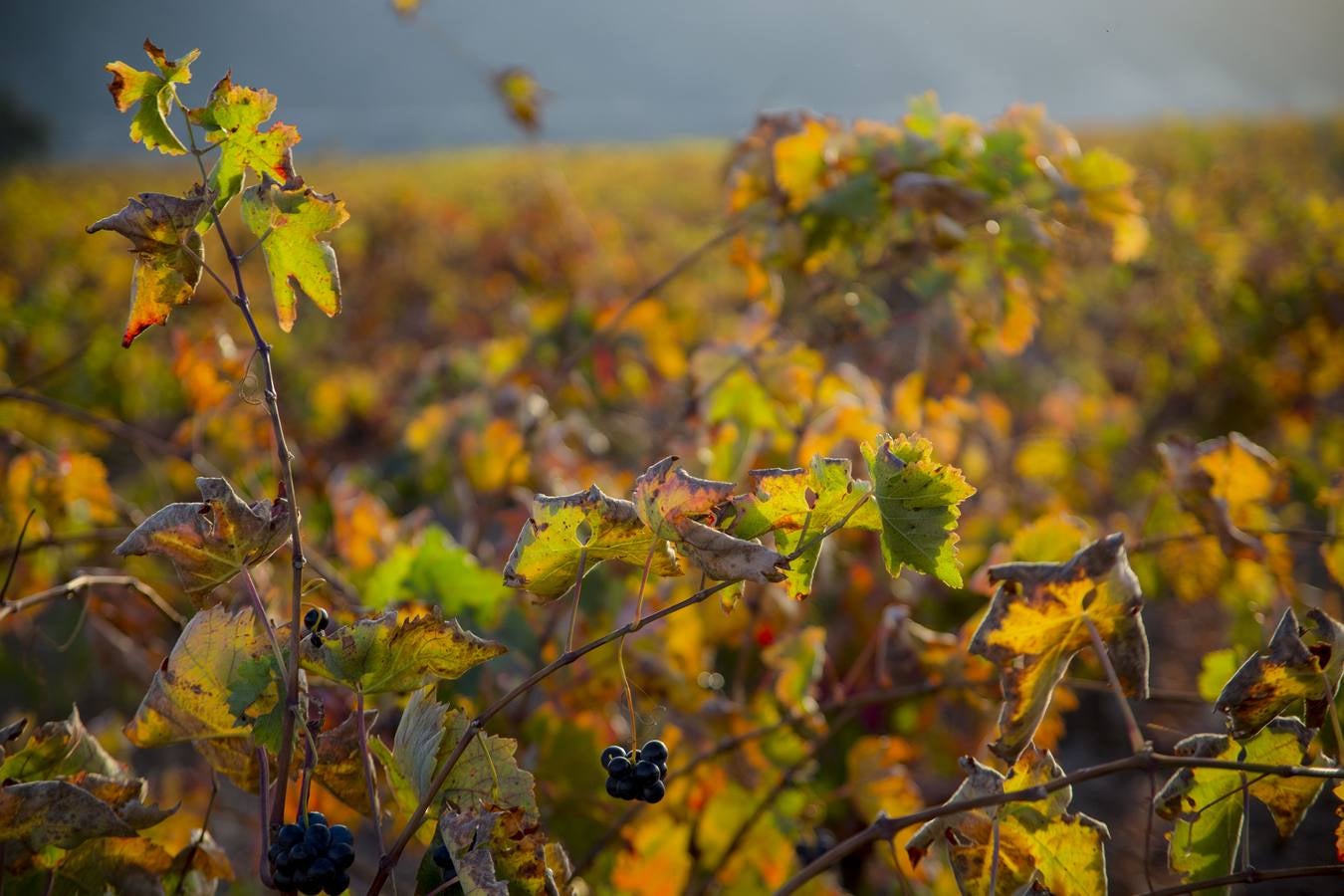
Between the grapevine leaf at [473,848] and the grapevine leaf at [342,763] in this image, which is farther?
the grapevine leaf at [342,763]

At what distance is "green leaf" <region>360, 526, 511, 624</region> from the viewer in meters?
1.61

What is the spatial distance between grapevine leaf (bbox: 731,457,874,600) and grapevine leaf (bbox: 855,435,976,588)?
0.06 feet

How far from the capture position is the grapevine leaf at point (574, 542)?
2.85 ft

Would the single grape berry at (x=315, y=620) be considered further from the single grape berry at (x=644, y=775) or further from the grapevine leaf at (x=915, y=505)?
the grapevine leaf at (x=915, y=505)

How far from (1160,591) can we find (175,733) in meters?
2.71

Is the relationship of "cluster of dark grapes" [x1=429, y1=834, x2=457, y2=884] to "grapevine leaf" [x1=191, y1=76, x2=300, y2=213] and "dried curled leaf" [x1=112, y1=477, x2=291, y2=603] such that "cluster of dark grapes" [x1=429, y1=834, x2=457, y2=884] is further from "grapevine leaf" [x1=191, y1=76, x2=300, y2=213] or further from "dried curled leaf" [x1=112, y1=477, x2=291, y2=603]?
"grapevine leaf" [x1=191, y1=76, x2=300, y2=213]

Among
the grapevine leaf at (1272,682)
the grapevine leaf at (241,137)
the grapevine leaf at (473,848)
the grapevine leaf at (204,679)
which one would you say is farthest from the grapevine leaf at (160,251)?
the grapevine leaf at (1272,682)

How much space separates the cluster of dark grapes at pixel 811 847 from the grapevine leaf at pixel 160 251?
4.96ft

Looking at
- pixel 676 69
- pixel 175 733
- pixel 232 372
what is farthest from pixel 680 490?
pixel 676 69

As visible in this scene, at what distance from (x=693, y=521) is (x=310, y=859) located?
0.46m

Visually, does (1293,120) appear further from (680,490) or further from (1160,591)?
(680,490)

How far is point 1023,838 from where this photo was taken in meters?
0.96

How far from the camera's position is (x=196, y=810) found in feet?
8.43

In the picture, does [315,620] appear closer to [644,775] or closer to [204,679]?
[204,679]
